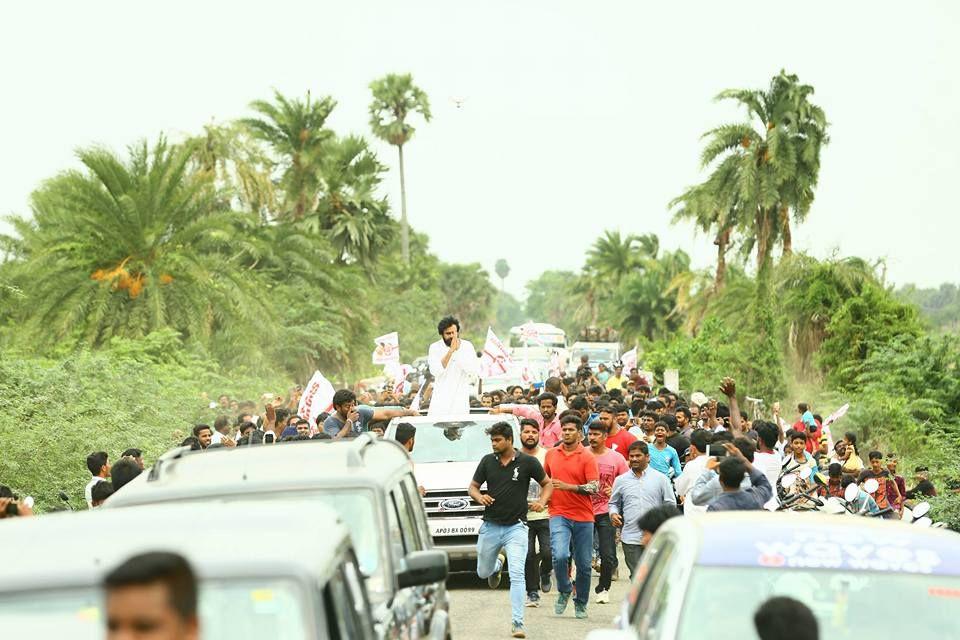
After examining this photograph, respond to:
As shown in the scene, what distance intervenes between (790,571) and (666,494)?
7.95 meters

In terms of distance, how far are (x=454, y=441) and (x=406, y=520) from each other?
357 inches

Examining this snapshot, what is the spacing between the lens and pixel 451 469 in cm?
1666

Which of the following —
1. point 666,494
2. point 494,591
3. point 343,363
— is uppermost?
point 343,363

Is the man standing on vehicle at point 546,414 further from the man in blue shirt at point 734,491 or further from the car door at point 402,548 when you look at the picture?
the car door at point 402,548

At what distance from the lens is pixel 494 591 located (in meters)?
16.1

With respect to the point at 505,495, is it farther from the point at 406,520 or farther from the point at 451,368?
the point at 406,520

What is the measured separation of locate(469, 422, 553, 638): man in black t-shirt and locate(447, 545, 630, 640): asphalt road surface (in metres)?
0.57

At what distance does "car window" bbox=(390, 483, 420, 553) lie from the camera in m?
7.84

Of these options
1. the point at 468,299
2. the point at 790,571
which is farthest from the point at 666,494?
the point at 468,299

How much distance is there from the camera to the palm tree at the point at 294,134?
56.2 meters

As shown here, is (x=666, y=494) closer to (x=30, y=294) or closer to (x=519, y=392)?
(x=519, y=392)

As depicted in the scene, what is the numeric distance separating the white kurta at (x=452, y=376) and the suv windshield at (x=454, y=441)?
28cm

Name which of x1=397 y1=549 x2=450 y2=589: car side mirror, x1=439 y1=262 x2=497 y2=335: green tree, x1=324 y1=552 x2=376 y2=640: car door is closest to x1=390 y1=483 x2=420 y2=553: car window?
x1=397 y1=549 x2=450 y2=589: car side mirror

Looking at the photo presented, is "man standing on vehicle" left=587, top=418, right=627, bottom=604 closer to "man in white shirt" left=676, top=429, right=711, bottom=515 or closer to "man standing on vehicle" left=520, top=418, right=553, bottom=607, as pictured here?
"man standing on vehicle" left=520, top=418, right=553, bottom=607
